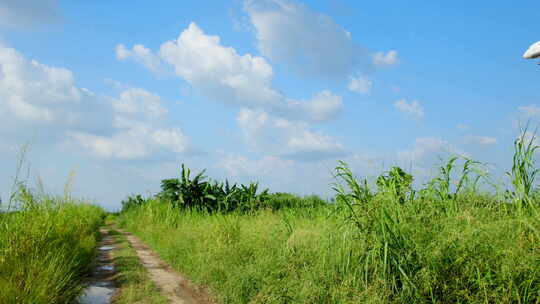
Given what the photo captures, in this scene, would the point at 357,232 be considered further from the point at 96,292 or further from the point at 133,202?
the point at 133,202

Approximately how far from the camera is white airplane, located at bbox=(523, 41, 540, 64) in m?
5.13

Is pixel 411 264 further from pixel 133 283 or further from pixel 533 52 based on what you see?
pixel 133 283

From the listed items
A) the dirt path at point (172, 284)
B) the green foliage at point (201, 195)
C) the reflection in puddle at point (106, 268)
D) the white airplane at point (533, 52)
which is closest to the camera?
the white airplane at point (533, 52)

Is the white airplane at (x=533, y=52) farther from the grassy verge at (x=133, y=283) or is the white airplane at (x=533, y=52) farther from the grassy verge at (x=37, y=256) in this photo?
the grassy verge at (x=37, y=256)

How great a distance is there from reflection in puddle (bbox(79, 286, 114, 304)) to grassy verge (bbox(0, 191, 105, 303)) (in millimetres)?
143

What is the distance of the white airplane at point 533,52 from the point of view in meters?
5.13

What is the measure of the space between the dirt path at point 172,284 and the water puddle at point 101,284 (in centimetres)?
62

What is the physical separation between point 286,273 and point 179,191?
30.6 feet

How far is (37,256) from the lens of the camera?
17.7 ft

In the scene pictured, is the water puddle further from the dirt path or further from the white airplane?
the white airplane

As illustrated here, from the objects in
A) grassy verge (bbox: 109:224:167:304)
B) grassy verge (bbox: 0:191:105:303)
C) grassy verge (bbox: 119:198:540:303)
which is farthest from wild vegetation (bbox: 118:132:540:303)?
grassy verge (bbox: 0:191:105:303)

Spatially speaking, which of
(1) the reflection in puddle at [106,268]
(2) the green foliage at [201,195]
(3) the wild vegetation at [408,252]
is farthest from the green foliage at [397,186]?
(2) the green foliage at [201,195]

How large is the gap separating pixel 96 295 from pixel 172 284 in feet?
3.58

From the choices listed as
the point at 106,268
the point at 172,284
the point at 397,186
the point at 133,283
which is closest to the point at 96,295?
the point at 133,283
